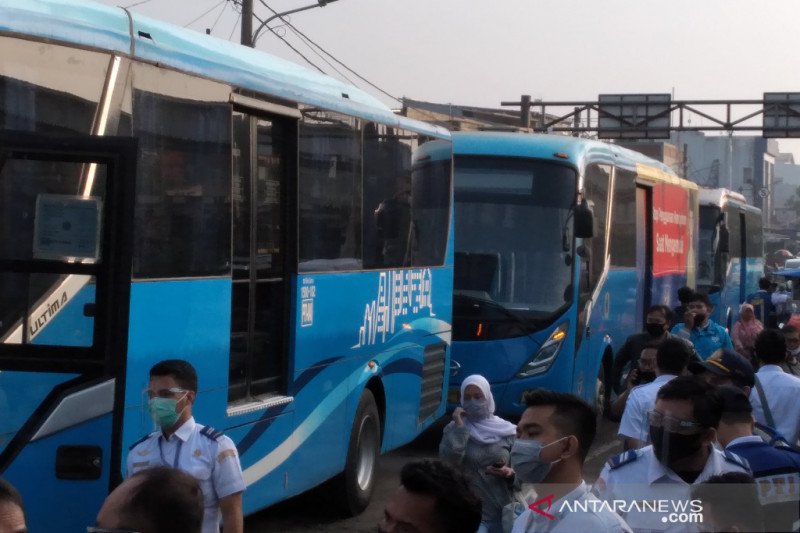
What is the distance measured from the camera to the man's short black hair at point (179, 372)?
5992 mm

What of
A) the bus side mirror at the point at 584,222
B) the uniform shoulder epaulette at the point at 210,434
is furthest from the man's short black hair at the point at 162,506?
the bus side mirror at the point at 584,222

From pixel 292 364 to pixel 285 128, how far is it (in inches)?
62.8

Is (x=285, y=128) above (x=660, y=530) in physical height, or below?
above

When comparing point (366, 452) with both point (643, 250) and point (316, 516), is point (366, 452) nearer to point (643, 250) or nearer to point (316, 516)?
point (316, 516)

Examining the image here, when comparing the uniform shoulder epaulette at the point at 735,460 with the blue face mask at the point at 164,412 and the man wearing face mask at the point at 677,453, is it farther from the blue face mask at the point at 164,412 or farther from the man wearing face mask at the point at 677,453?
the blue face mask at the point at 164,412

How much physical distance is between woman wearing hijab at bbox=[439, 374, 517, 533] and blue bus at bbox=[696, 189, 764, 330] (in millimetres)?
17184

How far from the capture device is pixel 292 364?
898 cm

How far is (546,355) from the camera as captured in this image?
47.1 feet

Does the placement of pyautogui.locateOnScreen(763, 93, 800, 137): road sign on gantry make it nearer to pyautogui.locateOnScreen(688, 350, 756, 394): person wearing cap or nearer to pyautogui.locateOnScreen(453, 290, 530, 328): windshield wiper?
pyautogui.locateOnScreen(453, 290, 530, 328): windshield wiper

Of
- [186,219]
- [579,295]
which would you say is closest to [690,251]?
[579,295]

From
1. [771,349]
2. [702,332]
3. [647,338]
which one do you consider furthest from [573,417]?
[702,332]

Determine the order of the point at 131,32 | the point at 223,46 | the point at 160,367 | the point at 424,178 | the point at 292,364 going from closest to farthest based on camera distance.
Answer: the point at 160,367 → the point at 131,32 → the point at 223,46 → the point at 292,364 → the point at 424,178

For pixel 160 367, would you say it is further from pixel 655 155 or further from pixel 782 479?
pixel 655 155

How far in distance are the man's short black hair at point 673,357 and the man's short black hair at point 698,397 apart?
240 centimetres
